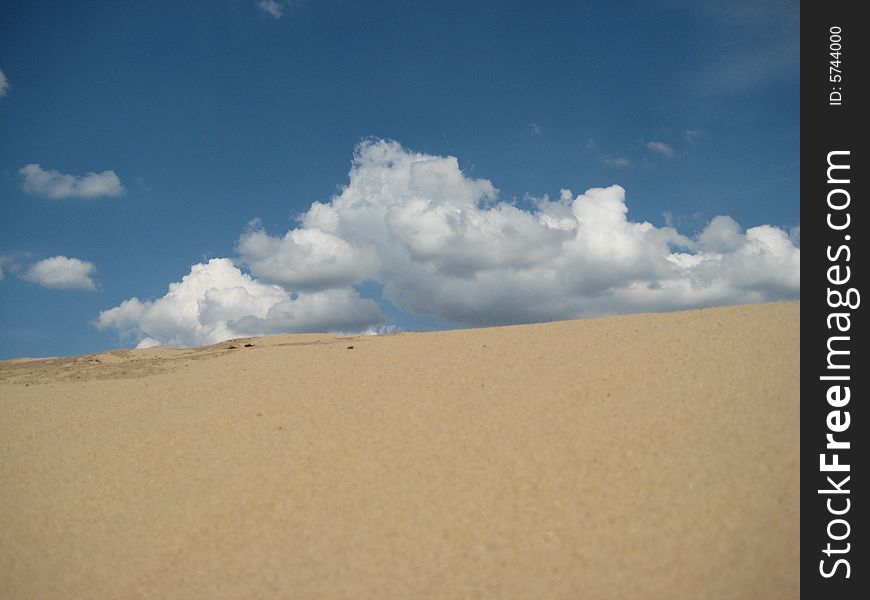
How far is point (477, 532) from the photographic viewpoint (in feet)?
23.5

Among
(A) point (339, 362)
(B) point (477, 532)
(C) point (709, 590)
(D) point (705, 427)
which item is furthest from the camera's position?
(A) point (339, 362)

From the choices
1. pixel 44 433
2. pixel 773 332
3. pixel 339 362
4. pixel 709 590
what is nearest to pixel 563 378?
pixel 773 332

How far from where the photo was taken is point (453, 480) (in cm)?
815

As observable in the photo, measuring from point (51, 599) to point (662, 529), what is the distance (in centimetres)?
783

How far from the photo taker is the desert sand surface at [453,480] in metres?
6.57

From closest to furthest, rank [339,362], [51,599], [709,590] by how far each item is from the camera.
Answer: [709,590], [51,599], [339,362]

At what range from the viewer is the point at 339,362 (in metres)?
14.8

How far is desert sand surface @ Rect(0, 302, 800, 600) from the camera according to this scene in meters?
6.57

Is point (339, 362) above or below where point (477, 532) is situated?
above

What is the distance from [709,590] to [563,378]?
501cm

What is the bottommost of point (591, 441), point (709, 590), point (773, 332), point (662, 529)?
point (709, 590)

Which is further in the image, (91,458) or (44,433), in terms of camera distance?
(44,433)
